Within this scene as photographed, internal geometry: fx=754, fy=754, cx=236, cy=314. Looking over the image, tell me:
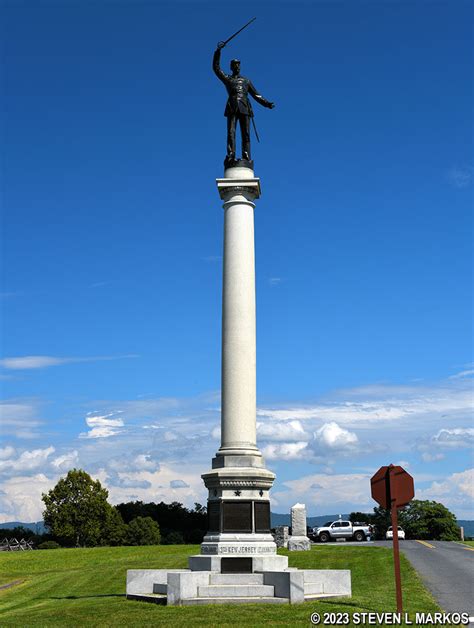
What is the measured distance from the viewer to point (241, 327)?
23500 mm

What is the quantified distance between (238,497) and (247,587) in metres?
2.66

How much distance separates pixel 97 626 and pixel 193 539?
58.8 metres

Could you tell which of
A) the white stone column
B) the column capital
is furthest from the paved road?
the column capital

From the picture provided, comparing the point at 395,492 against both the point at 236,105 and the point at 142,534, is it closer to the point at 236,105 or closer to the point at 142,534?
the point at 236,105

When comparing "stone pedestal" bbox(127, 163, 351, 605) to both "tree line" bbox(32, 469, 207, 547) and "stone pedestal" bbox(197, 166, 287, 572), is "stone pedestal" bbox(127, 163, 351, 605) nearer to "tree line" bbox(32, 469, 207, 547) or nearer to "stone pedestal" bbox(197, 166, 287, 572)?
"stone pedestal" bbox(197, 166, 287, 572)

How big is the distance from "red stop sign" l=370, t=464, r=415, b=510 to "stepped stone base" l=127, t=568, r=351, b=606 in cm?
504

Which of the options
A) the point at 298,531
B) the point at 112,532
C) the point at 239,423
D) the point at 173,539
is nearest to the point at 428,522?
the point at 173,539

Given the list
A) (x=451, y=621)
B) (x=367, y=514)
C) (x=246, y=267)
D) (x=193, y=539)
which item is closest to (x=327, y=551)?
(x=246, y=267)

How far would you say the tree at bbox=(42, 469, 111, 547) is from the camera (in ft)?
235

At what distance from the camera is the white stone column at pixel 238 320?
2294 centimetres

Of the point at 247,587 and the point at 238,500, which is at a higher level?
the point at 238,500

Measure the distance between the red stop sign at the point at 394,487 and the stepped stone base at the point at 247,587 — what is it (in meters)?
5.04

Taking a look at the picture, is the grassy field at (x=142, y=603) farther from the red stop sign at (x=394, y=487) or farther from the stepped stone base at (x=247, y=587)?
the red stop sign at (x=394, y=487)

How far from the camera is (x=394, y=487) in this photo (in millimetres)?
15430
